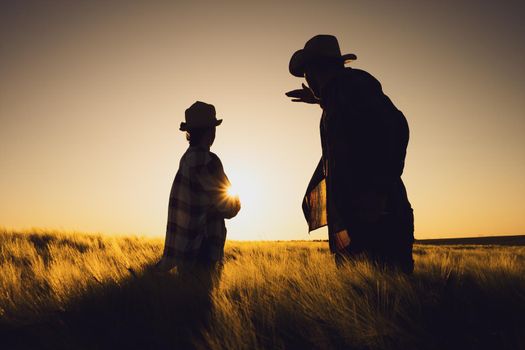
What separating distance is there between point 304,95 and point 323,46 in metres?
0.49

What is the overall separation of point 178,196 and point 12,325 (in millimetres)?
2003

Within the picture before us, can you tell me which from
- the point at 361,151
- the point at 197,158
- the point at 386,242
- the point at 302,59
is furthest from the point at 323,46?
the point at 197,158

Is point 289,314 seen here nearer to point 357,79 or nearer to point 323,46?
Answer: point 357,79

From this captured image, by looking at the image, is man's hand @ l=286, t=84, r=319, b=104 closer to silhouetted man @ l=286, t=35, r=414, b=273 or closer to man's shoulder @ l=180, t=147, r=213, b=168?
silhouetted man @ l=286, t=35, r=414, b=273

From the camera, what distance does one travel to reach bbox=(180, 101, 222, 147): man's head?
168 inches

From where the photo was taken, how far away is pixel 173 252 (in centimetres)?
399

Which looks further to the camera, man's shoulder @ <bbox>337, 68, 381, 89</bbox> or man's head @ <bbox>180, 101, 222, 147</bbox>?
man's head @ <bbox>180, 101, 222, 147</bbox>

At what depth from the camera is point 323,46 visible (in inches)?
121

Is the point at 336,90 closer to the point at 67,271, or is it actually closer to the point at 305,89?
the point at 305,89

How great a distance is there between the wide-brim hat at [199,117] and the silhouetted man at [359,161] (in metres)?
1.49

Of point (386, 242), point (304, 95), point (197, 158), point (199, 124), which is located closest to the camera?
point (386, 242)

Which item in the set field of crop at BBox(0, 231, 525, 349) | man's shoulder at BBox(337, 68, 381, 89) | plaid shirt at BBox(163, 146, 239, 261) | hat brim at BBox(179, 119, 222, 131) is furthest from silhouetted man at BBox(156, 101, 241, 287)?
man's shoulder at BBox(337, 68, 381, 89)

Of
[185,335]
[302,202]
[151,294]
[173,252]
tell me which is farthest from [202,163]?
[185,335]

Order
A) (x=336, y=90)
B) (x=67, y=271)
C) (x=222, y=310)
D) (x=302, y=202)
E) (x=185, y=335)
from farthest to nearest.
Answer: (x=67, y=271) < (x=302, y=202) < (x=336, y=90) < (x=222, y=310) < (x=185, y=335)
